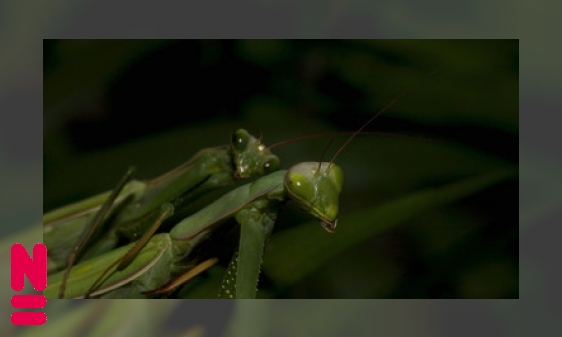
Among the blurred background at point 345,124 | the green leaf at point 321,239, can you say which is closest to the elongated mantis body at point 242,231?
the green leaf at point 321,239

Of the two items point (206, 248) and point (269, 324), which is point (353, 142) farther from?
point (269, 324)

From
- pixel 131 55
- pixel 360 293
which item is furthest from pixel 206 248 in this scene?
pixel 131 55

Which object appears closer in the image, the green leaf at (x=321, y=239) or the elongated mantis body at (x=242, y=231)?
the elongated mantis body at (x=242, y=231)

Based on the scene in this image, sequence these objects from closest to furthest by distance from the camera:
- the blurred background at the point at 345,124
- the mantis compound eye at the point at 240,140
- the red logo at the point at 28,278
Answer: the red logo at the point at 28,278
the mantis compound eye at the point at 240,140
the blurred background at the point at 345,124

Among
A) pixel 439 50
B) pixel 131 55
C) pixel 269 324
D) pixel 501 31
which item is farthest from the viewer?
pixel 131 55

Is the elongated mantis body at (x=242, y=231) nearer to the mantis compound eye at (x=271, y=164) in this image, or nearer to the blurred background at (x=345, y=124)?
the mantis compound eye at (x=271, y=164)

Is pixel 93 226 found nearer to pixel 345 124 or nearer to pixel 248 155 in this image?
pixel 248 155

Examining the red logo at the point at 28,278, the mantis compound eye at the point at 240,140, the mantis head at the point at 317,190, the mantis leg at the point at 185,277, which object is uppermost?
the mantis compound eye at the point at 240,140
